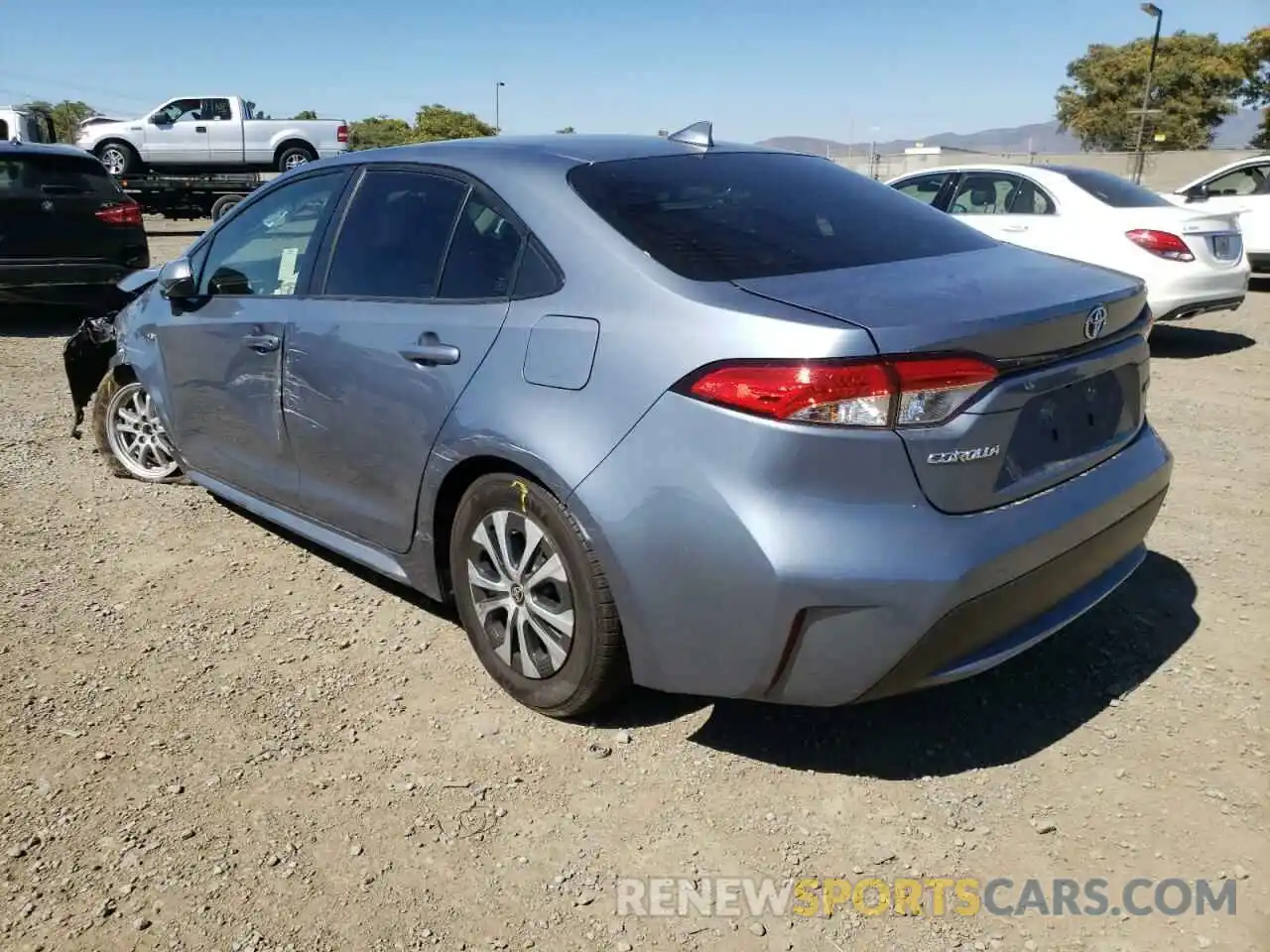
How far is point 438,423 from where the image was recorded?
296 cm

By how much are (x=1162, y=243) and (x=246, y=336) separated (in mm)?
7310

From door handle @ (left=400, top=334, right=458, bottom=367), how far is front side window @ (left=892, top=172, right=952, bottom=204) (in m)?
7.51

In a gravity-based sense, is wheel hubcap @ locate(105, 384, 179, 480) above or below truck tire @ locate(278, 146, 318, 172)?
below

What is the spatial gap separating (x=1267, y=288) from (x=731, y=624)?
1353 cm

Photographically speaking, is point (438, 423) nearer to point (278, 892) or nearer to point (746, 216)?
point (746, 216)

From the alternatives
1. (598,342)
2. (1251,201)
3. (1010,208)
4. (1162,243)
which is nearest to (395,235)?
(598,342)

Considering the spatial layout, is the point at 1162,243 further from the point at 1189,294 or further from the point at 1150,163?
the point at 1150,163

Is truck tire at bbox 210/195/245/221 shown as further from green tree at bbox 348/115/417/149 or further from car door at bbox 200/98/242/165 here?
green tree at bbox 348/115/417/149

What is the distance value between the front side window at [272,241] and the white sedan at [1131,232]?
19.2ft

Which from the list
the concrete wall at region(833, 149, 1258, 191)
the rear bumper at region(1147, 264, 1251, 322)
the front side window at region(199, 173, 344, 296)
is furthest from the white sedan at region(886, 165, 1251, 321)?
the concrete wall at region(833, 149, 1258, 191)

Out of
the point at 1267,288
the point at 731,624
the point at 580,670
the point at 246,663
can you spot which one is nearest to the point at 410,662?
the point at 246,663

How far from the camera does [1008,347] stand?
94.3 inches

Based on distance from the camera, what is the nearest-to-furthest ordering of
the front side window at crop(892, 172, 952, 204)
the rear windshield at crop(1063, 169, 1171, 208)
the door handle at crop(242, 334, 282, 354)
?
the door handle at crop(242, 334, 282, 354) < the rear windshield at crop(1063, 169, 1171, 208) < the front side window at crop(892, 172, 952, 204)

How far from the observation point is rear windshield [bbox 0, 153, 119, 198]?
9.04m
